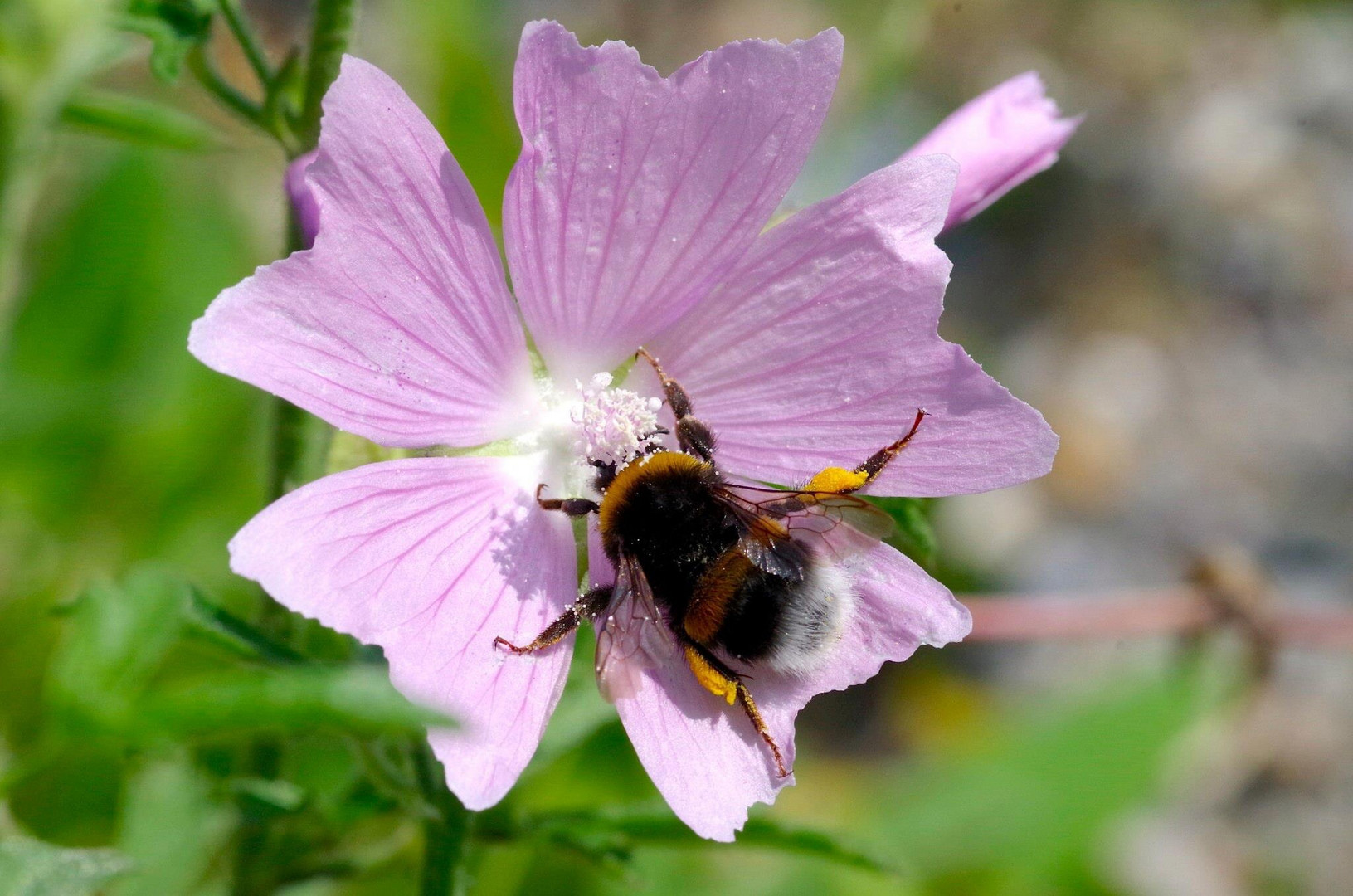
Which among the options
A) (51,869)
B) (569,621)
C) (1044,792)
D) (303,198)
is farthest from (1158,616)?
(51,869)

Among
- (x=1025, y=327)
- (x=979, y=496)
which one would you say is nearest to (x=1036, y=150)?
(x=979, y=496)

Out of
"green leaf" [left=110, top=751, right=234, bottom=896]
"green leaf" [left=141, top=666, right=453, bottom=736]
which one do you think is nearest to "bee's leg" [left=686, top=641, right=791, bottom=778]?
"green leaf" [left=141, top=666, right=453, bottom=736]

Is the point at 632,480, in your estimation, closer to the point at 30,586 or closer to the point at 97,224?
the point at 30,586

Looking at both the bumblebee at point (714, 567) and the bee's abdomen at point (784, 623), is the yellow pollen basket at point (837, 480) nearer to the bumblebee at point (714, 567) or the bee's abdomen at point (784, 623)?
the bumblebee at point (714, 567)

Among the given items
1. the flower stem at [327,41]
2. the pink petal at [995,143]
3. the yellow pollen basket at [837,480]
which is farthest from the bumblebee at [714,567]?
the flower stem at [327,41]

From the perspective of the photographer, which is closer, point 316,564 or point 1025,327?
point 316,564

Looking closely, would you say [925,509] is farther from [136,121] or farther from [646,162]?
[136,121]

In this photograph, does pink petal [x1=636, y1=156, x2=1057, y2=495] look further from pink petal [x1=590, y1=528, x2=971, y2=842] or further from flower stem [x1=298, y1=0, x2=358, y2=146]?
flower stem [x1=298, y1=0, x2=358, y2=146]

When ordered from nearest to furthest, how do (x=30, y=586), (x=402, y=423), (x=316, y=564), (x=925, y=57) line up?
1. (x=316, y=564)
2. (x=402, y=423)
3. (x=30, y=586)
4. (x=925, y=57)
